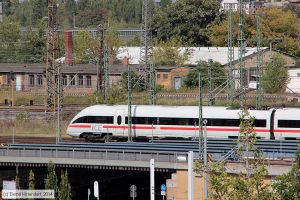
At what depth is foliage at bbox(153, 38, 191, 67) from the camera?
108500 millimetres

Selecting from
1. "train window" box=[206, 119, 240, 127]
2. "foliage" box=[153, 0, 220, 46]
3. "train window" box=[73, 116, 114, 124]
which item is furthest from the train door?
"foliage" box=[153, 0, 220, 46]

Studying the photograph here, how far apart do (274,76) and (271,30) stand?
31.5 metres

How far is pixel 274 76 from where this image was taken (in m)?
90.6

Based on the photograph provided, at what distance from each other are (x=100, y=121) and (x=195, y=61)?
48.8 metres

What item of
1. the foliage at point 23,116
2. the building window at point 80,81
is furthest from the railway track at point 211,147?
the building window at point 80,81

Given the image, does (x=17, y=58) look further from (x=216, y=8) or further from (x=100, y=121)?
(x=100, y=121)

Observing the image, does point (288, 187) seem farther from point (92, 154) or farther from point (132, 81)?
point (132, 81)

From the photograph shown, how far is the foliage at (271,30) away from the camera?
11856cm

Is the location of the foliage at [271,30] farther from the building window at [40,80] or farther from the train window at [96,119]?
the train window at [96,119]

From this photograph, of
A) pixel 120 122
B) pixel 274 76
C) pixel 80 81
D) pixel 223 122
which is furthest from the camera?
pixel 80 81

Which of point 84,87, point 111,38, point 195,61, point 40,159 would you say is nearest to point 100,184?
point 40,159

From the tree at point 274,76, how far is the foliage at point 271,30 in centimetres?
2416

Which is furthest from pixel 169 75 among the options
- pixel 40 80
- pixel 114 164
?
pixel 114 164

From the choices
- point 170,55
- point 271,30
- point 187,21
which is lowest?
point 170,55
